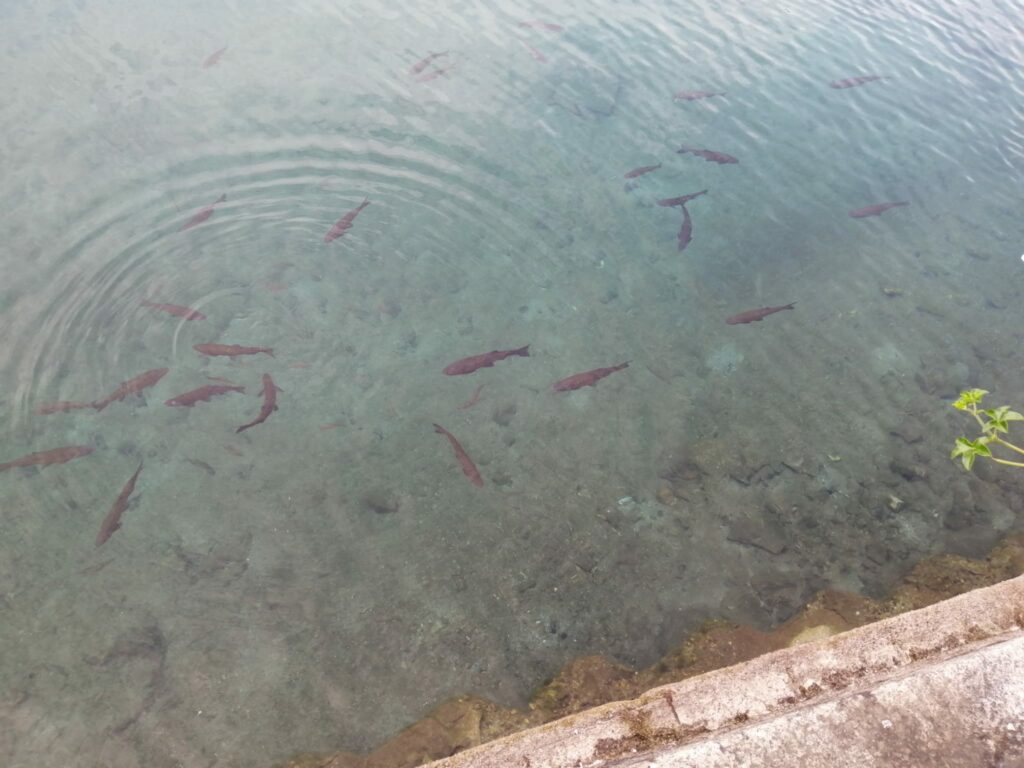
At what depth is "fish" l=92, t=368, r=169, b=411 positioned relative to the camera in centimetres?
534

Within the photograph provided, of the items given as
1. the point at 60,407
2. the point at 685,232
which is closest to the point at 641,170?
the point at 685,232

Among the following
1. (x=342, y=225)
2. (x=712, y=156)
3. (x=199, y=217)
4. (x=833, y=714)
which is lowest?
(x=199, y=217)

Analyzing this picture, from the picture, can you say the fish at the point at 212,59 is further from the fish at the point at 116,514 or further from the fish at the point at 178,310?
the fish at the point at 116,514

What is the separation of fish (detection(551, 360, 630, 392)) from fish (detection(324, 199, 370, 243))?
2830 millimetres

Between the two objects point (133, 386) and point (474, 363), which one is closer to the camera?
point (133, 386)

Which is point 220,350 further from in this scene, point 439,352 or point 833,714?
point 833,714

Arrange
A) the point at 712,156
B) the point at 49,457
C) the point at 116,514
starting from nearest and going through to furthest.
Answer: the point at 116,514
the point at 49,457
the point at 712,156

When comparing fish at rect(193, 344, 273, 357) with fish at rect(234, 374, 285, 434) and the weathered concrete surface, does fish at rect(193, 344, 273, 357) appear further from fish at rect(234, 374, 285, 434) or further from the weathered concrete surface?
the weathered concrete surface

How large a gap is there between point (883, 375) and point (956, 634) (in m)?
3.50

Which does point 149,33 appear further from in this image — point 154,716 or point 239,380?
point 154,716

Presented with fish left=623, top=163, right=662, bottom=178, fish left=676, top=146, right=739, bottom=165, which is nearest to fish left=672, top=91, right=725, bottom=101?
fish left=676, top=146, right=739, bottom=165

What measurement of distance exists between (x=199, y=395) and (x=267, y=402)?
0.54 meters

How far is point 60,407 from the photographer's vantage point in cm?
528

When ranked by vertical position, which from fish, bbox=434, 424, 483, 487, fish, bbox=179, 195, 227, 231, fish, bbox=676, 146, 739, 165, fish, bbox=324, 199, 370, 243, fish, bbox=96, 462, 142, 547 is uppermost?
fish, bbox=676, 146, 739, 165
